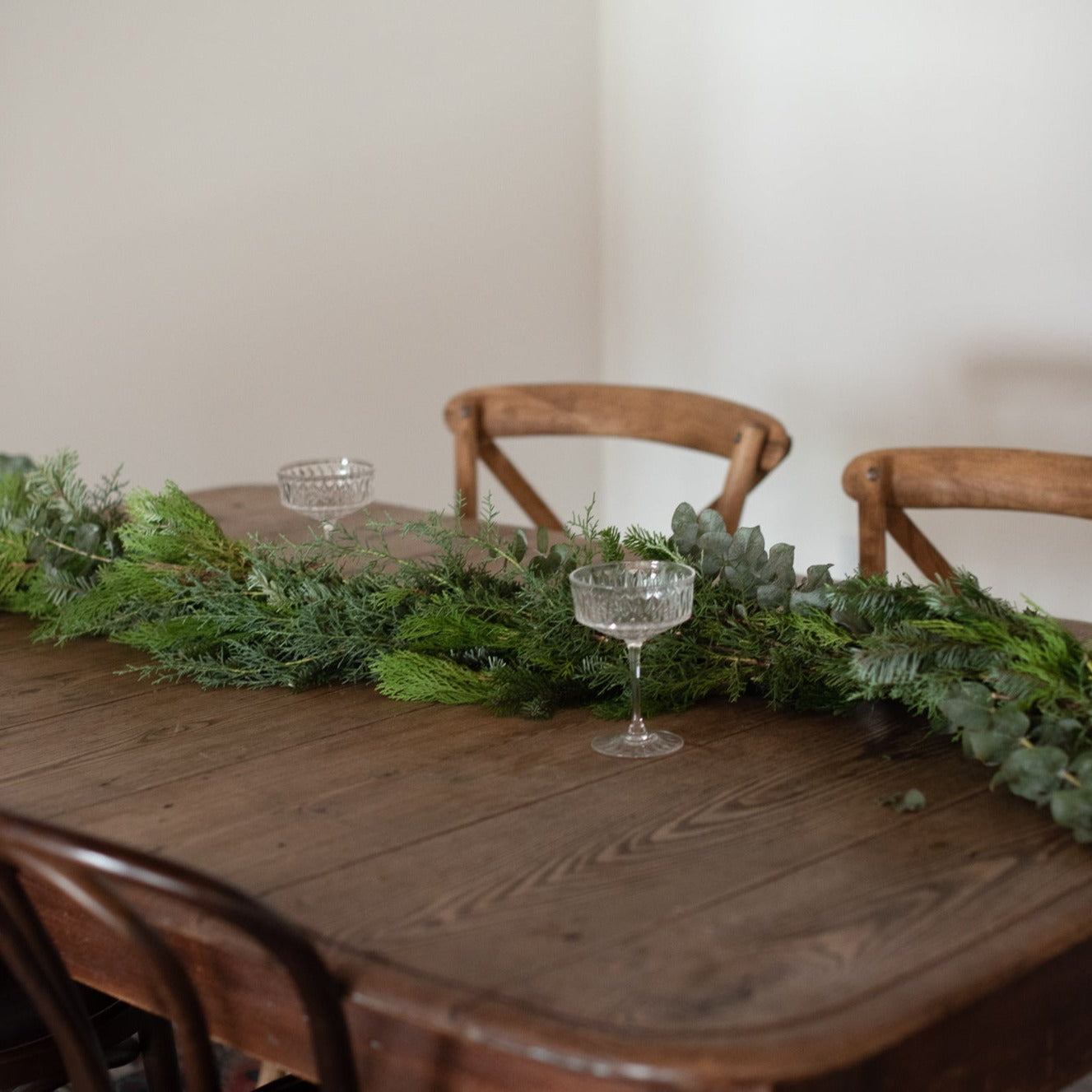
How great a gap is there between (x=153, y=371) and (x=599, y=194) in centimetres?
137

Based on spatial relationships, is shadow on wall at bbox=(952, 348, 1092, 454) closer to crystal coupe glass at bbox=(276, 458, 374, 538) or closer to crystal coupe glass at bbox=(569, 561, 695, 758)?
crystal coupe glass at bbox=(276, 458, 374, 538)

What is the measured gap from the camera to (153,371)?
117 inches

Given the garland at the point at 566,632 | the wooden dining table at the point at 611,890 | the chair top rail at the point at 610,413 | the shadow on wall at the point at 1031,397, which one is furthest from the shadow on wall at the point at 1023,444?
the wooden dining table at the point at 611,890

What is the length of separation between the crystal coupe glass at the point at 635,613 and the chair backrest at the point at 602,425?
0.86 m

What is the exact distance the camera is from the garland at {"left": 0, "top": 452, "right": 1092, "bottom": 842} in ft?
3.38

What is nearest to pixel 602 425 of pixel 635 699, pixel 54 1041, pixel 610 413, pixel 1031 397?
pixel 610 413

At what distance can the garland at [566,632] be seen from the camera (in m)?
1.03

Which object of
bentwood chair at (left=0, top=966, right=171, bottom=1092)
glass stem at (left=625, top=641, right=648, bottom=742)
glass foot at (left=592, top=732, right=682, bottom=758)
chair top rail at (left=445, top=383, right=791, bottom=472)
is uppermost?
chair top rail at (left=445, top=383, right=791, bottom=472)

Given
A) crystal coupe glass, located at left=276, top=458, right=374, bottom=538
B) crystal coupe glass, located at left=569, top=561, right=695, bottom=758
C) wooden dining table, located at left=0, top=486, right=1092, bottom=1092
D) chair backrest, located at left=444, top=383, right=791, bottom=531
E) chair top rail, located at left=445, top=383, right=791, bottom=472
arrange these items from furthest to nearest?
chair top rail, located at left=445, top=383, right=791, bottom=472 < chair backrest, located at left=444, top=383, right=791, bottom=531 < crystal coupe glass, located at left=276, top=458, right=374, bottom=538 < crystal coupe glass, located at left=569, top=561, right=695, bottom=758 < wooden dining table, located at left=0, top=486, right=1092, bottom=1092

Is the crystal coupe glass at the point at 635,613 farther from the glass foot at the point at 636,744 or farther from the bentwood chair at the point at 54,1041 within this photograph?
the bentwood chair at the point at 54,1041

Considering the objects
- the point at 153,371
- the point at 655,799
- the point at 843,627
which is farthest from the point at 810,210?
the point at 655,799

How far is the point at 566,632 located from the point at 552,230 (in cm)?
260

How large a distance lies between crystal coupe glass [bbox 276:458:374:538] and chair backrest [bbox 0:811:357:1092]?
80 cm

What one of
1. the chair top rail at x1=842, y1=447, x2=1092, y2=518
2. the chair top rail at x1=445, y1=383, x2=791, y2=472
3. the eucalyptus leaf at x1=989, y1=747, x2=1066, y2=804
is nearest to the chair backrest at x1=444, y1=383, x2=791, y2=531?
the chair top rail at x1=445, y1=383, x2=791, y2=472
